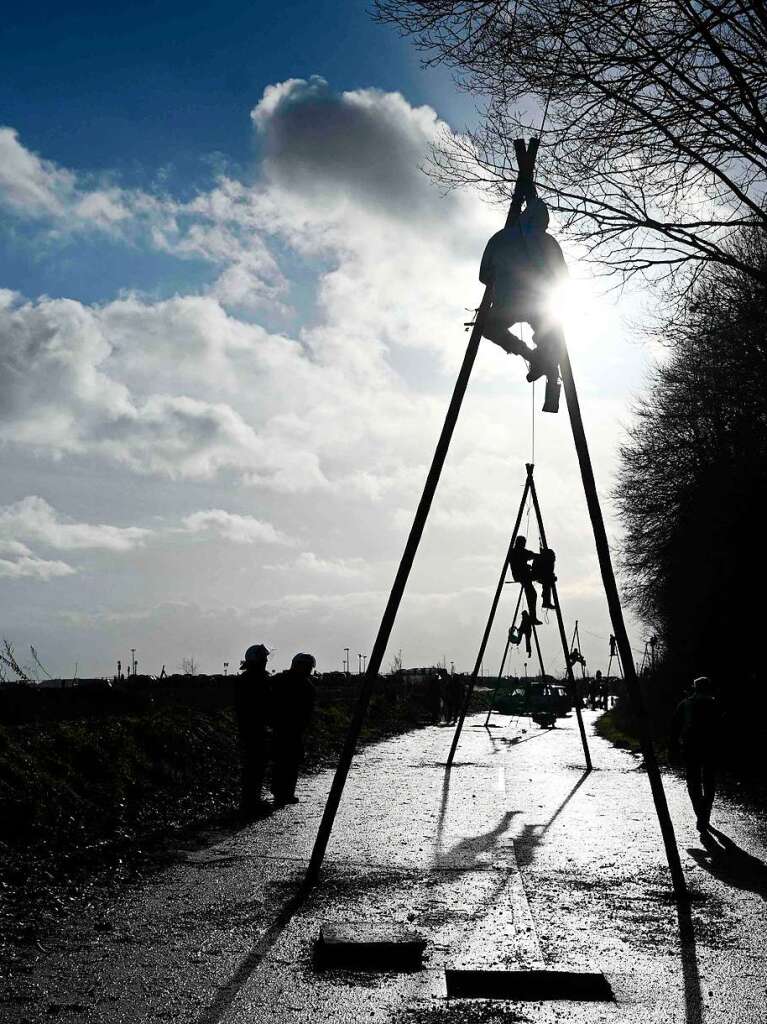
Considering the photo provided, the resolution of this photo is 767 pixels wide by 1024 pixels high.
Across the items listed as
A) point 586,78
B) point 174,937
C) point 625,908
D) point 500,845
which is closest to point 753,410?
point 586,78

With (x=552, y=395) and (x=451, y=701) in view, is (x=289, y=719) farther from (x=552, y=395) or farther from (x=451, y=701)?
(x=451, y=701)

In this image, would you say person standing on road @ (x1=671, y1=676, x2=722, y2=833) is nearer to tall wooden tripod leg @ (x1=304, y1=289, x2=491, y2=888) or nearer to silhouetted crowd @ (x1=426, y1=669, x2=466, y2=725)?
tall wooden tripod leg @ (x1=304, y1=289, x2=491, y2=888)

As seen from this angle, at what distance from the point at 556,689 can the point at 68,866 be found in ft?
156

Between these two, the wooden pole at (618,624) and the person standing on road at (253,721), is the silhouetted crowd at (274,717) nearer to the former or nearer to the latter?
the person standing on road at (253,721)

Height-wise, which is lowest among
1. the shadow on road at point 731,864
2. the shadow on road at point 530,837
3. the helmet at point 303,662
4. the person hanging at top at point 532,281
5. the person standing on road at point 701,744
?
the shadow on road at point 731,864

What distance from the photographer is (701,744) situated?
40.2 ft

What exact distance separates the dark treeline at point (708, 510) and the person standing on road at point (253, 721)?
13.4m

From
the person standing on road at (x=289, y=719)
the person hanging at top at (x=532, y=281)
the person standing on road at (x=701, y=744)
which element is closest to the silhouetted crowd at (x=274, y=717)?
the person standing on road at (x=289, y=719)

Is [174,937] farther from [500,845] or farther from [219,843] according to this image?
[500,845]

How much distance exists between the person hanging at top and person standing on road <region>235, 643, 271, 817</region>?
6.20 metres

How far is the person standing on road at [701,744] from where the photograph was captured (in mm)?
11891

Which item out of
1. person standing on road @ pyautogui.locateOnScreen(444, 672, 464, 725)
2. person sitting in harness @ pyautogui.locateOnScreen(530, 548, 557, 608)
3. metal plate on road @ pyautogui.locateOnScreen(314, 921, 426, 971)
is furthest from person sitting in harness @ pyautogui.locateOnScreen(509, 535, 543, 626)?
person standing on road @ pyautogui.locateOnScreen(444, 672, 464, 725)

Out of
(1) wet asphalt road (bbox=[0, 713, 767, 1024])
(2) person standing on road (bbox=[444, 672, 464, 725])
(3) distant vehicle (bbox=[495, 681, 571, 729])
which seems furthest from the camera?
(2) person standing on road (bbox=[444, 672, 464, 725])

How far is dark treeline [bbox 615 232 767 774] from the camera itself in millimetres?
26750
